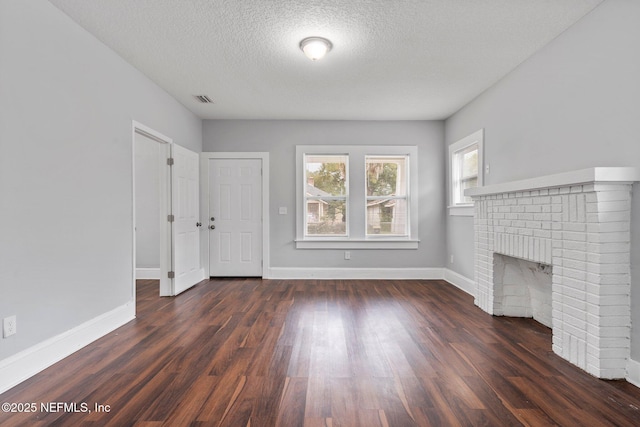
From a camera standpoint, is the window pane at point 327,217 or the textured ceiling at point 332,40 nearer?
the textured ceiling at point 332,40

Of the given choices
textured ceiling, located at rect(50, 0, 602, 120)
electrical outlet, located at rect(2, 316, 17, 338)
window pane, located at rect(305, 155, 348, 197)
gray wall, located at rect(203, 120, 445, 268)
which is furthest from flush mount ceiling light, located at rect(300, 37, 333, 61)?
electrical outlet, located at rect(2, 316, 17, 338)

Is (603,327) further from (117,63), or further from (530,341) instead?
(117,63)

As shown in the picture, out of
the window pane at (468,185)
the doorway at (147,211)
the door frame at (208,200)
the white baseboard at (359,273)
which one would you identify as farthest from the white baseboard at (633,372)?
the doorway at (147,211)

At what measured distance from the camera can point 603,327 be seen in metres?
2.10

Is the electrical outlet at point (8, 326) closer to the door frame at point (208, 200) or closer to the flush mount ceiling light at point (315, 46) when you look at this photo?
the flush mount ceiling light at point (315, 46)

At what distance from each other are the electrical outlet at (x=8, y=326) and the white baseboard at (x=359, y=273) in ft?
11.0

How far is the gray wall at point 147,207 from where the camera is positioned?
532 cm

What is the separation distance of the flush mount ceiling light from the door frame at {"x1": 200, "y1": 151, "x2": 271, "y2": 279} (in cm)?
248

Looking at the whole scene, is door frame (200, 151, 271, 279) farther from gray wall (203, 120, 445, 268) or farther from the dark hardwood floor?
the dark hardwood floor

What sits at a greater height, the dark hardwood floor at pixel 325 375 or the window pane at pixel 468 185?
the window pane at pixel 468 185

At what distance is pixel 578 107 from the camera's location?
2.52m

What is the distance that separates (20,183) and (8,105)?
1.61 feet

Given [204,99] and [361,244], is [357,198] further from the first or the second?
[204,99]

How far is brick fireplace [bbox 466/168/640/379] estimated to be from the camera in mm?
2092
